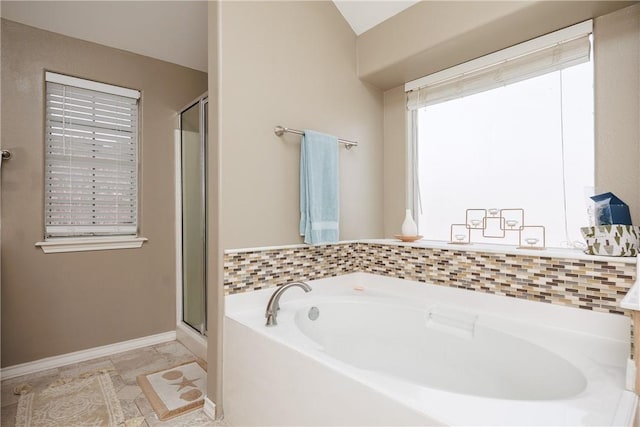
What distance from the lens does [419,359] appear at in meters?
1.91

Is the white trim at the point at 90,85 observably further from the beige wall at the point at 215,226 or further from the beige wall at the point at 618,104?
the beige wall at the point at 618,104

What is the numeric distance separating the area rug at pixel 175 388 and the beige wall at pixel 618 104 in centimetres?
261

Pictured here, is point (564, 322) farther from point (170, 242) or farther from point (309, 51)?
point (170, 242)

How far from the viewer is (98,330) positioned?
8.61 ft

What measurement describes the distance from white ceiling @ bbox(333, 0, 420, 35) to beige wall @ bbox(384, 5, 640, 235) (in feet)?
3.66

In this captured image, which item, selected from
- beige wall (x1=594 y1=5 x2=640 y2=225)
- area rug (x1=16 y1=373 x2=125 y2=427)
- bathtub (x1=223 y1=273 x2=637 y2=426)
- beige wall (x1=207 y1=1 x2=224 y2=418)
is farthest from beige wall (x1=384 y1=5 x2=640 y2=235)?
area rug (x1=16 y1=373 x2=125 y2=427)

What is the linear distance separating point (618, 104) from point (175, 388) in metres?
3.03

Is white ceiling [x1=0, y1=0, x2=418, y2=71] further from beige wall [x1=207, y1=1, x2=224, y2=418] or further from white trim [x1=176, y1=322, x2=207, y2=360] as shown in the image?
white trim [x1=176, y1=322, x2=207, y2=360]

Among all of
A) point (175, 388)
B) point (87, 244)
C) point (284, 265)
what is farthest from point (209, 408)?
point (87, 244)

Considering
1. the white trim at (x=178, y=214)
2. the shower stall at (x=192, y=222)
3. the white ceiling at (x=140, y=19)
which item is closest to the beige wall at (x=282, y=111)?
the white ceiling at (x=140, y=19)

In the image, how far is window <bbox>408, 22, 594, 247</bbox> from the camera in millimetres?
1862

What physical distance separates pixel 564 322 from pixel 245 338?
1574mm

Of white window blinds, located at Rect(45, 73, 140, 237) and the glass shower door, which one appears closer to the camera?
white window blinds, located at Rect(45, 73, 140, 237)

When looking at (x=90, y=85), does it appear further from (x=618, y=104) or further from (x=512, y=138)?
(x=618, y=104)
